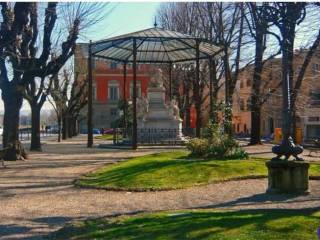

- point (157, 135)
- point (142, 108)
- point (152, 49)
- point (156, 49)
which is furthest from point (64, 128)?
point (157, 135)

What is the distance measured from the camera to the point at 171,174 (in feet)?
51.5

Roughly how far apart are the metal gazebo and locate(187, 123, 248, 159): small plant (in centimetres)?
895

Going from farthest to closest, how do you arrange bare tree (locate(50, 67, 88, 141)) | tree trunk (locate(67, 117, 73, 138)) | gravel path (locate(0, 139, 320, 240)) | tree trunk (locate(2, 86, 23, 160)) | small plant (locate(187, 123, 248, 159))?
tree trunk (locate(67, 117, 73, 138)) → bare tree (locate(50, 67, 88, 141)) → tree trunk (locate(2, 86, 23, 160)) → small plant (locate(187, 123, 248, 159)) → gravel path (locate(0, 139, 320, 240))

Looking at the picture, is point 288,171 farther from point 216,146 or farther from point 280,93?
point 280,93

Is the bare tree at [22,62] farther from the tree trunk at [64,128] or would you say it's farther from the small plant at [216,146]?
the tree trunk at [64,128]

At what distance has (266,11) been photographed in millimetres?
12148

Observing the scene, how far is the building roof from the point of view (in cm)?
3009

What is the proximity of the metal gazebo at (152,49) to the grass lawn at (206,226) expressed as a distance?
19818mm

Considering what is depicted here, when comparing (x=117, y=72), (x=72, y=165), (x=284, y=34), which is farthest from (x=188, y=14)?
(x=117, y=72)

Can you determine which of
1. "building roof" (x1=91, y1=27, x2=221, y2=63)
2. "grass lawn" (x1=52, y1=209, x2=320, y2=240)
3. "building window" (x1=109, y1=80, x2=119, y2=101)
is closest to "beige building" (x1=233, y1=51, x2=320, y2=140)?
"building roof" (x1=91, y1=27, x2=221, y2=63)

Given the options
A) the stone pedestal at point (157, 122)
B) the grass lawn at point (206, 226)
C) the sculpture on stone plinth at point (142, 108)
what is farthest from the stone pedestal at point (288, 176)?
the sculpture on stone plinth at point (142, 108)

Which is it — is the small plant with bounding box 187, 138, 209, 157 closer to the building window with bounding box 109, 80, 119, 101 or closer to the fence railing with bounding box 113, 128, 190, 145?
the fence railing with bounding box 113, 128, 190, 145

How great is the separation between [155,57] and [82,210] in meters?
28.1

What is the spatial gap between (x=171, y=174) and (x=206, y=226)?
7695 millimetres
